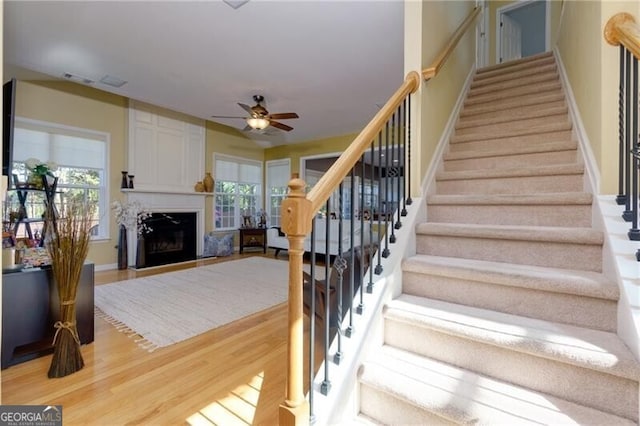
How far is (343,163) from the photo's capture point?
4.34ft

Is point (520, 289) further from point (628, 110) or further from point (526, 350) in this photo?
point (628, 110)

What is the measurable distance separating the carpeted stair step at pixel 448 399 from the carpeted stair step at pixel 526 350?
41 mm

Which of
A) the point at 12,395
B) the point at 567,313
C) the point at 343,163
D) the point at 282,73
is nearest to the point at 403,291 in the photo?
the point at 567,313

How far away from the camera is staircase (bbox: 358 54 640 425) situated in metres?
1.08

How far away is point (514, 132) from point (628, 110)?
124 centimetres

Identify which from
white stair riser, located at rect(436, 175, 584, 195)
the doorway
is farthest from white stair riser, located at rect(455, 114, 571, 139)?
the doorway

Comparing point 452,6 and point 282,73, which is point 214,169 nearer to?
point 282,73

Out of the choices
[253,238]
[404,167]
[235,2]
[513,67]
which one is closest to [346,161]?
[404,167]

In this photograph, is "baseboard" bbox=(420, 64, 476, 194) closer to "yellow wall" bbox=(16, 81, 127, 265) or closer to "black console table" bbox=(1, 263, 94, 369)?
"black console table" bbox=(1, 263, 94, 369)

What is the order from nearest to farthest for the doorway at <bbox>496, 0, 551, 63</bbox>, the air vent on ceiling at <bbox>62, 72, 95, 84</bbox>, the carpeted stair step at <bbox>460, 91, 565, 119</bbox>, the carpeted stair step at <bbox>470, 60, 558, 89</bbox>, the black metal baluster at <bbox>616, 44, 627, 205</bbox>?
1. the black metal baluster at <bbox>616, 44, 627, 205</bbox>
2. the carpeted stair step at <bbox>460, 91, 565, 119</bbox>
3. the carpeted stair step at <bbox>470, 60, 558, 89</bbox>
4. the air vent on ceiling at <bbox>62, 72, 95, 84</bbox>
5. the doorway at <bbox>496, 0, 551, 63</bbox>

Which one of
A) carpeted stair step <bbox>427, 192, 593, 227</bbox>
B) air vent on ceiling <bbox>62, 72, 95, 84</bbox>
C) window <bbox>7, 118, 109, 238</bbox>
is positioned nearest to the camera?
carpeted stair step <bbox>427, 192, 593, 227</bbox>

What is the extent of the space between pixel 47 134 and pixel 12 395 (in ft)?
14.0

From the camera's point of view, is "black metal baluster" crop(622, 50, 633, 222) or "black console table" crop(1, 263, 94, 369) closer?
"black metal baluster" crop(622, 50, 633, 222)

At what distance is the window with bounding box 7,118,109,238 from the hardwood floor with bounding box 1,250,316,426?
2753mm
